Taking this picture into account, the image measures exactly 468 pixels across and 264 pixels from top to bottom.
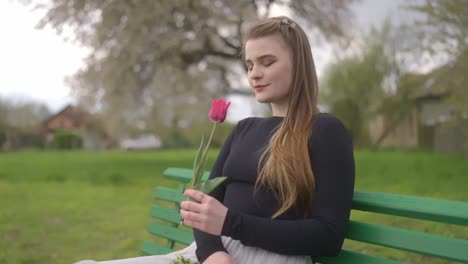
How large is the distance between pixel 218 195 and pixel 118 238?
4545 millimetres

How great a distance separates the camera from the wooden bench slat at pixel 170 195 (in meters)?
3.11

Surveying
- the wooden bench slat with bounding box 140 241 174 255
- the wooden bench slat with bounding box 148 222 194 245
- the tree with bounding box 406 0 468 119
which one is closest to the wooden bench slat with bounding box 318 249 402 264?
the wooden bench slat with bounding box 148 222 194 245

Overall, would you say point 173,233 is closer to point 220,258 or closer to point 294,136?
point 220,258

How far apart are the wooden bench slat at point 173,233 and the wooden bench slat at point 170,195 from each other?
177 millimetres

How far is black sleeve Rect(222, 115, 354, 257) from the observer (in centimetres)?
181

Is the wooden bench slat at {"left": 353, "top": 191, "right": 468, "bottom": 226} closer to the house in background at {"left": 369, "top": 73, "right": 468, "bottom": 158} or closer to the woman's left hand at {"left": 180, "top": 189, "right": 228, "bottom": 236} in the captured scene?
the woman's left hand at {"left": 180, "top": 189, "right": 228, "bottom": 236}

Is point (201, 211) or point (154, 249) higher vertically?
point (201, 211)

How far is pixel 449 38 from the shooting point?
1016 centimetres

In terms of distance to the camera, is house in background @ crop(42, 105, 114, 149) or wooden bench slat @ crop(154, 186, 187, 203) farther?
house in background @ crop(42, 105, 114, 149)

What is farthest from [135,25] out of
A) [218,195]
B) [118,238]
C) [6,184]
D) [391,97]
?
[391,97]

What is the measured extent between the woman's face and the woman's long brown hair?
0.08ft

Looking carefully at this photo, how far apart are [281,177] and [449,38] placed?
9.47 metres

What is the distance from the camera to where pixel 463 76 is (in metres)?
9.63

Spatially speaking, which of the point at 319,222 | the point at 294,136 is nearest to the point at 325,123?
the point at 294,136
